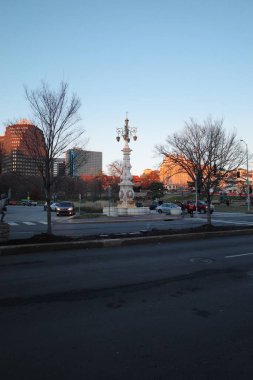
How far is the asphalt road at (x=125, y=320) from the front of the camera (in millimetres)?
3670

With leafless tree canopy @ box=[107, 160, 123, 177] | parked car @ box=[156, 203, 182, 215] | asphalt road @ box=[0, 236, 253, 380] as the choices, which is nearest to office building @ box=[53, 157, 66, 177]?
asphalt road @ box=[0, 236, 253, 380]

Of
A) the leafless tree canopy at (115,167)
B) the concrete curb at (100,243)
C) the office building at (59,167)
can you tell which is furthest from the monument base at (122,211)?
the leafless tree canopy at (115,167)

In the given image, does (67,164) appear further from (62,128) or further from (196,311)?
(196,311)

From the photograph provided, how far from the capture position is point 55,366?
3.65 m

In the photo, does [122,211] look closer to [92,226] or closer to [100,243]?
[92,226]

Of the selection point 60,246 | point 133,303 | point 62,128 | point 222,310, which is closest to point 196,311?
point 222,310

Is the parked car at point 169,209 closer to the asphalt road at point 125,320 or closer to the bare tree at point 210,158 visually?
the bare tree at point 210,158

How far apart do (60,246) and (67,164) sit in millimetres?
3850

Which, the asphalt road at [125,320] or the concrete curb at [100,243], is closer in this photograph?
the asphalt road at [125,320]

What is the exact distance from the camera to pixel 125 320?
5.06 meters

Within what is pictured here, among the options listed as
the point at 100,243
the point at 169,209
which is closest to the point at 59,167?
the point at 100,243

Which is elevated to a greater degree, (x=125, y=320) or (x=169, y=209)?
(x=169, y=209)

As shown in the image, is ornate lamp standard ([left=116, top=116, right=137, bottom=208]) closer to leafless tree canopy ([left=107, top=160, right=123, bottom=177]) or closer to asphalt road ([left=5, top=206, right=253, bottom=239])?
asphalt road ([left=5, top=206, right=253, bottom=239])

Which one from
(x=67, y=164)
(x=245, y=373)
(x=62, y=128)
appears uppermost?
(x=62, y=128)
